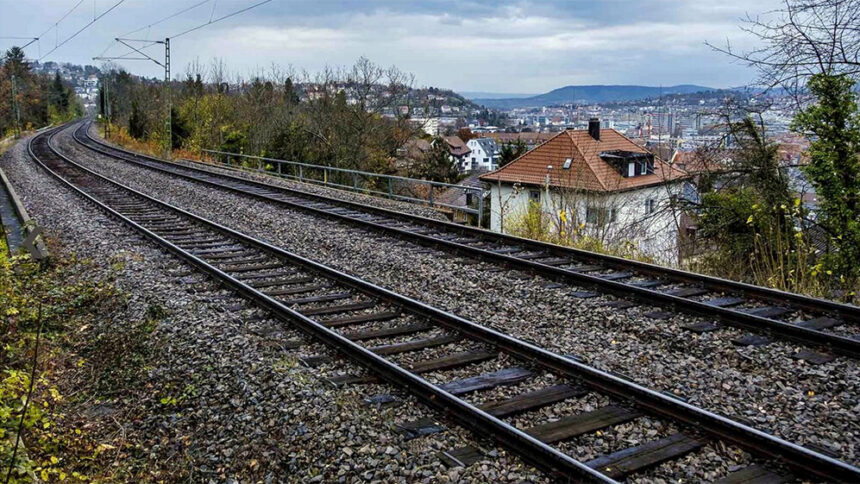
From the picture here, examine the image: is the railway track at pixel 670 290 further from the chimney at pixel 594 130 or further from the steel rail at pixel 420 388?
the chimney at pixel 594 130

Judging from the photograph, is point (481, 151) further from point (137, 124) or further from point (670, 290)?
point (670, 290)

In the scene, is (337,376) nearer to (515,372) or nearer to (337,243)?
(515,372)

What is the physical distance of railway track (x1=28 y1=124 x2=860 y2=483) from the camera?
4.34 m

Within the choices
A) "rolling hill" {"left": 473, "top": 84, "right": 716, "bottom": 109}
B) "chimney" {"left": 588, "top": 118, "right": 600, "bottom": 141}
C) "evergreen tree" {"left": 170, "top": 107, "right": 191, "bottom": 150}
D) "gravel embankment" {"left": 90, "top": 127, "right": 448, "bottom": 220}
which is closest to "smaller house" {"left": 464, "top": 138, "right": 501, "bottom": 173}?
"rolling hill" {"left": 473, "top": 84, "right": 716, "bottom": 109}

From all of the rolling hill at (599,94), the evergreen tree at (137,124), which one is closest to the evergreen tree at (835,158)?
the rolling hill at (599,94)

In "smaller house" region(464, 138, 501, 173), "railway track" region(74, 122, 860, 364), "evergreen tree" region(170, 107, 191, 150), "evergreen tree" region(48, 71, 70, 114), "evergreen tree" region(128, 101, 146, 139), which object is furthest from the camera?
"smaller house" region(464, 138, 501, 173)

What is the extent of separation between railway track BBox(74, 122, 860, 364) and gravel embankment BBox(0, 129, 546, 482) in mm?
3621

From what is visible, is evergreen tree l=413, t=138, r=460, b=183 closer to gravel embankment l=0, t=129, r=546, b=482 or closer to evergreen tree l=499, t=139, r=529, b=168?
evergreen tree l=499, t=139, r=529, b=168

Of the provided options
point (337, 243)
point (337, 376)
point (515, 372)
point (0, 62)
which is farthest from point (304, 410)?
point (0, 62)

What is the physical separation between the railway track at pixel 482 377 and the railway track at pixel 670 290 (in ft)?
6.62

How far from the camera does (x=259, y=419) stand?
17.4 feet

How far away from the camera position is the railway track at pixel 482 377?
14.3 feet

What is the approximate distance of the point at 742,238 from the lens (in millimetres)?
12766

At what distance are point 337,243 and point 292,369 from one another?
6038 millimetres
